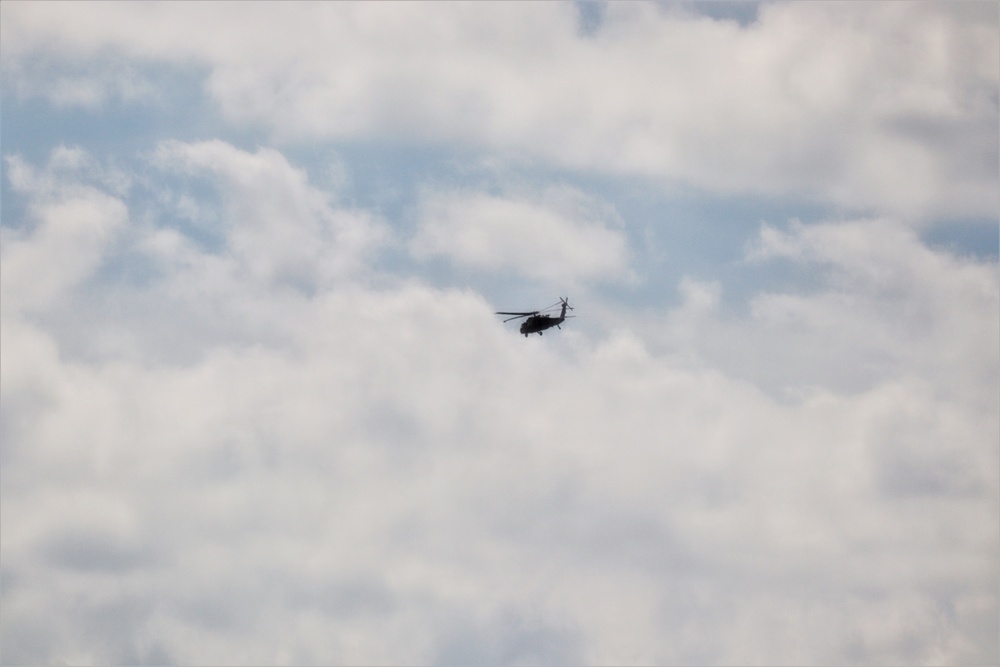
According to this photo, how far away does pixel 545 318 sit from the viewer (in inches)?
5012
